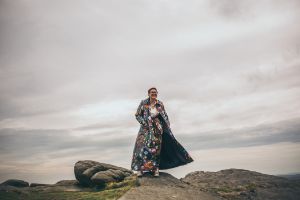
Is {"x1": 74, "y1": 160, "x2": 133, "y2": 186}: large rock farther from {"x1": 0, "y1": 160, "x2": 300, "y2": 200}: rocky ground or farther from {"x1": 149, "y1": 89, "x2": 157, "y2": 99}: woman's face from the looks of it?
{"x1": 149, "y1": 89, "x2": 157, "y2": 99}: woman's face

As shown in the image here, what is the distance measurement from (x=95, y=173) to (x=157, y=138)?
30.4 feet

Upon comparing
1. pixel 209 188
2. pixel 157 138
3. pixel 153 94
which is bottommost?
pixel 209 188

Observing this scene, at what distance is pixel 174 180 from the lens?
33.2ft

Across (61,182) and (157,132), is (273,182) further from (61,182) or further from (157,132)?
(61,182)

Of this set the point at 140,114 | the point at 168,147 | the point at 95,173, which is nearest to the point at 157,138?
the point at 168,147

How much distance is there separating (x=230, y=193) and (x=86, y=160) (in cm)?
1298

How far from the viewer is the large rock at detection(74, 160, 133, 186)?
641 inches

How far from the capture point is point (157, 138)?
34.3ft

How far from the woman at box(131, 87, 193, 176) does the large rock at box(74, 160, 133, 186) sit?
257 inches

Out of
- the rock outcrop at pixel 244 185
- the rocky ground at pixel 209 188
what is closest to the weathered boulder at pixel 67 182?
the rocky ground at pixel 209 188

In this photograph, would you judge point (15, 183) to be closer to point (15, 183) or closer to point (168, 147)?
point (15, 183)

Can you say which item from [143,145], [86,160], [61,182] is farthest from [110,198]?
[61,182]

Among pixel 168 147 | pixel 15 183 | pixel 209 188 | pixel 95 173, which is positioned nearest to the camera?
pixel 209 188

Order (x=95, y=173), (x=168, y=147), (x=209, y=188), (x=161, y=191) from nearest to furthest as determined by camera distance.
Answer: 1. (x=161, y=191)
2. (x=209, y=188)
3. (x=168, y=147)
4. (x=95, y=173)
